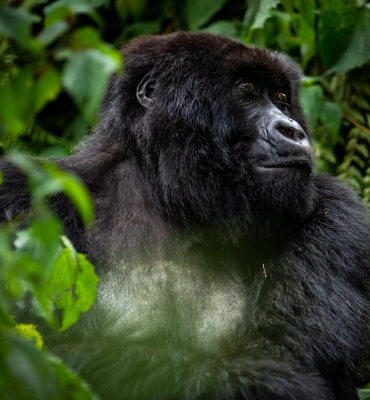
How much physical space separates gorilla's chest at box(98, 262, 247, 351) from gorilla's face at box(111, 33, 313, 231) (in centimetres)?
28

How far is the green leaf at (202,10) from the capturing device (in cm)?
468

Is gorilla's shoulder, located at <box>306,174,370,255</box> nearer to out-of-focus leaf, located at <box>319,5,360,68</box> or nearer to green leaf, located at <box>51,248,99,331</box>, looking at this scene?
green leaf, located at <box>51,248,99,331</box>

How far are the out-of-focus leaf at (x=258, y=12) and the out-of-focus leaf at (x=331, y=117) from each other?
807 mm

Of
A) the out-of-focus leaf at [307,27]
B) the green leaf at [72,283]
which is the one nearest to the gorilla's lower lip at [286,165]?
the green leaf at [72,283]

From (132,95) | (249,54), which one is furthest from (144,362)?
(249,54)

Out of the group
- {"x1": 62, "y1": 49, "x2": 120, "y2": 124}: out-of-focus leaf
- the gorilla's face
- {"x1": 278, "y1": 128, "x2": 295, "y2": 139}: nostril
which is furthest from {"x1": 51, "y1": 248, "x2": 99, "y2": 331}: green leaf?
{"x1": 278, "y1": 128, "x2": 295, "y2": 139}: nostril

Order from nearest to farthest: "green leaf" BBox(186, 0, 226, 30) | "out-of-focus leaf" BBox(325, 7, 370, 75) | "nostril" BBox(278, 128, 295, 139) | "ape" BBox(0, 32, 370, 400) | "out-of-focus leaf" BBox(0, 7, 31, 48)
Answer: "out-of-focus leaf" BBox(0, 7, 31, 48) < "ape" BBox(0, 32, 370, 400) < "nostril" BBox(278, 128, 295, 139) < "out-of-focus leaf" BBox(325, 7, 370, 75) < "green leaf" BBox(186, 0, 226, 30)

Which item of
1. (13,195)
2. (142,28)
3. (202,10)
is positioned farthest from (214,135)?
(142,28)

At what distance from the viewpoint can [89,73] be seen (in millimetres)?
1044

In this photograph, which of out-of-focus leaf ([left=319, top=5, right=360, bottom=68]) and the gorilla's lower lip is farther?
out-of-focus leaf ([left=319, top=5, right=360, bottom=68])

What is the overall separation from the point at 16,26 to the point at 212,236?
70.9 inches

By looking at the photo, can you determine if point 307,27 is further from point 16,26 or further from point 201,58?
point 16,26

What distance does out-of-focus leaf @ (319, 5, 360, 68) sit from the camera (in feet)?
14.4

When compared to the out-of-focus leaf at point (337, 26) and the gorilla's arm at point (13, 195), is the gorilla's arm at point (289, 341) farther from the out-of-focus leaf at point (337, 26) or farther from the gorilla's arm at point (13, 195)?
the out-of-focus leaf at point (337, 26)
